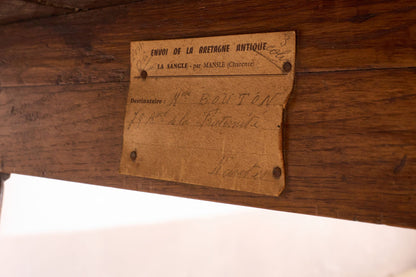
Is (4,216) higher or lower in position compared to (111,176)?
lower

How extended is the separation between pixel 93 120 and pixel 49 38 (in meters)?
0.25

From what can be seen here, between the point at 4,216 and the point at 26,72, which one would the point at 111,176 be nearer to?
the point at 26,72

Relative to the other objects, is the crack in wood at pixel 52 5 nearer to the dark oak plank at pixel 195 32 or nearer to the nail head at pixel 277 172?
the dark oak plank at pixel 195 32

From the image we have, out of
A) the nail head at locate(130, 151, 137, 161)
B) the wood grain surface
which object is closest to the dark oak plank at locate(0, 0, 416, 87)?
the wood grain surface

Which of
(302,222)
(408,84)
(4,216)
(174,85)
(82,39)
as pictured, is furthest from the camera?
(302,222)

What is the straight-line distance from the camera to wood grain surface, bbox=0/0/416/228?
565mm

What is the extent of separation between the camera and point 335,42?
0.61 meters

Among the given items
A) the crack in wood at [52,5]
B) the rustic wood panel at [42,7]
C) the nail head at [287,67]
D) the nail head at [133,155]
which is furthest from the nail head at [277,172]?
the crack in wood at [52,5]

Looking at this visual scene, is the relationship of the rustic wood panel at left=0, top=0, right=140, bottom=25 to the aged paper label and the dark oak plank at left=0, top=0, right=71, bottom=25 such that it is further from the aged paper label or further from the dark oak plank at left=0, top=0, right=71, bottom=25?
the aged paper label

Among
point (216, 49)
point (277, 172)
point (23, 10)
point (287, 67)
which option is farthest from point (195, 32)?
point (23, 10)

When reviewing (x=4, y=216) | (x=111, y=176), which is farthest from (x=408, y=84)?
(x=4, y=216)

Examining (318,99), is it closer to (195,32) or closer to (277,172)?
(277,172)

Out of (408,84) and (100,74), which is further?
(100,74)

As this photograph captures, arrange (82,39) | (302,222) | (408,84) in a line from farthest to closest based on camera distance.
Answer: (302,222)
(82,39)
(408,84)
